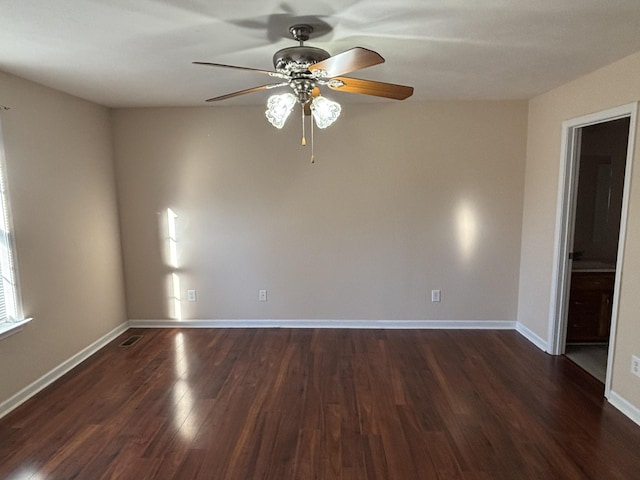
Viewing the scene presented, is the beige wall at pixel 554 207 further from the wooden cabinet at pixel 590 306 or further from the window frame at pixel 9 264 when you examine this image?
the window frame at pixel 9 264

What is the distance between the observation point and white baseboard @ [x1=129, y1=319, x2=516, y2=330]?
4102 millimetres

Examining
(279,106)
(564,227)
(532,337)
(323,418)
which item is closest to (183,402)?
(323,418)

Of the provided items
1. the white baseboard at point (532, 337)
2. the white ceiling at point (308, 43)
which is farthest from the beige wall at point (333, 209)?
the white ceiling at point (308, 43)

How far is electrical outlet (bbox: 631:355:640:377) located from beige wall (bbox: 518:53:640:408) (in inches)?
1.5

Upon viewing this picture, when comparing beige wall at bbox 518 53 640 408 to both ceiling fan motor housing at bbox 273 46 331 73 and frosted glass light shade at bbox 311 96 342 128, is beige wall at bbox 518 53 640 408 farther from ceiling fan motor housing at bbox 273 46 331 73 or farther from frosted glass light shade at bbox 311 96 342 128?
ceiling fan motor housing at bbox 273 46 331 73

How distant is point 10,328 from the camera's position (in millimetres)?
2639

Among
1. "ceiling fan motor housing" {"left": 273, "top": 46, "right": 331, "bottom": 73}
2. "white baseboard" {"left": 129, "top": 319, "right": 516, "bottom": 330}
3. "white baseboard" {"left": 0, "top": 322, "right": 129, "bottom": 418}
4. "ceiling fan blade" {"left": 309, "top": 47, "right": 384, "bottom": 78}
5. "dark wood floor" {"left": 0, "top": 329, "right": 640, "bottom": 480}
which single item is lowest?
"dark wood floor" {"left": 0, "top": 329, "right": 640, "bottom": 480}

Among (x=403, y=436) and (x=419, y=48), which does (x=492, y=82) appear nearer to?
(x=419, y=48)

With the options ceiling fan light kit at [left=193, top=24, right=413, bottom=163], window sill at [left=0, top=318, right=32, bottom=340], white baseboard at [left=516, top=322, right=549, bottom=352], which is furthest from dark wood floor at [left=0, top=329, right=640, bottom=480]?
ceiling fan light kit at [left=193, top=24, right=413, bottom=163]

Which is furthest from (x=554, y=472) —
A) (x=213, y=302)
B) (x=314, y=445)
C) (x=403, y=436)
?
(x=213, y=302)

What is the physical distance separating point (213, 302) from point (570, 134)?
3.85 m

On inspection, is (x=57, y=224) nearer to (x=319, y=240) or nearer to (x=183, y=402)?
(x=183, y=402)

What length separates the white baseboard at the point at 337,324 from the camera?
13.5ft

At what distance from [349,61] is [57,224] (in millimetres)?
2889
